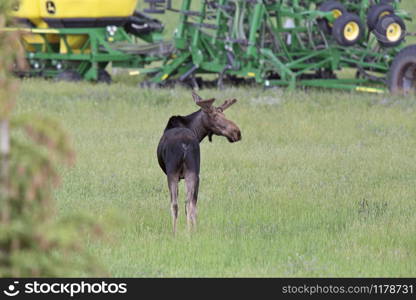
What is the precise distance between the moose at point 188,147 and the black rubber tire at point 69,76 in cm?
1442

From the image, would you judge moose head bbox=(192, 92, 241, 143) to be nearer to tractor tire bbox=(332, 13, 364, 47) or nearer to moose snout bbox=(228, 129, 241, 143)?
moose snout bbox=(228, 129, 241, 143)

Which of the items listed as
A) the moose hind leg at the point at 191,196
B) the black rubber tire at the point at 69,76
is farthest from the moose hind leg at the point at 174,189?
the black rubber tire at the point at 69,76

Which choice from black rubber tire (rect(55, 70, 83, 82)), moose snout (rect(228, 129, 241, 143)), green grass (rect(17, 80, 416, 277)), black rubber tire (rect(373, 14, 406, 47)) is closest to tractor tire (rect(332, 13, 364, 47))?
black rubber tire (rect(373, 14, 406, 47))

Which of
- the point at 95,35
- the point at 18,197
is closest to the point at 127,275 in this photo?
the point at 18,197

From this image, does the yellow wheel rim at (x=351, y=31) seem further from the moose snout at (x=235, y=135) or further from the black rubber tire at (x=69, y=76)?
the moose snout at (x=235, y=135)

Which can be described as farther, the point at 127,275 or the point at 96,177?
the point at 96,177

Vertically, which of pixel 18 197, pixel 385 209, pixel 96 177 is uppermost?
pixel 18 197

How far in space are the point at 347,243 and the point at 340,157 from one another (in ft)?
18.3

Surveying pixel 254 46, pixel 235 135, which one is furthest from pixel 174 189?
pixel 254 46

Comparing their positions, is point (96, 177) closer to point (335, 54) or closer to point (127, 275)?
point (127, 275)

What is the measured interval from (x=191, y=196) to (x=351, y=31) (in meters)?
12.8

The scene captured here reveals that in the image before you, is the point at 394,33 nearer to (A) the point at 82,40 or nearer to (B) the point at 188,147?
(A) the point at 82,40

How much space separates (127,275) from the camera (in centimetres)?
799

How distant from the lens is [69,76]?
24.1 metres
